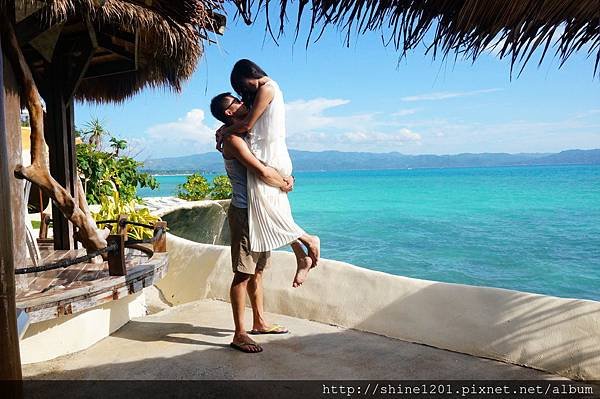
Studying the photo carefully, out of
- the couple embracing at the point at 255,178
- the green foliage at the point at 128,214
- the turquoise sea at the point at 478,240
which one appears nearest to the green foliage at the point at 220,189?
the turquoise sea at the point at 478,240

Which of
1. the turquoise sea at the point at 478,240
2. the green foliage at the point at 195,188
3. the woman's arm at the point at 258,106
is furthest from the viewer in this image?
the green foliage at the point at 195,188

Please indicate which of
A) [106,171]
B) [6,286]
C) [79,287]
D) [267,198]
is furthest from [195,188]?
[6,286]

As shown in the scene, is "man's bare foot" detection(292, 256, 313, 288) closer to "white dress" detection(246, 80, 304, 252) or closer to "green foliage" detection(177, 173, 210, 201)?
"white dress" detection(246, 80, 304, 252)

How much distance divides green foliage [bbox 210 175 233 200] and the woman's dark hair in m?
10.9

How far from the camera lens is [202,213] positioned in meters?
12.3

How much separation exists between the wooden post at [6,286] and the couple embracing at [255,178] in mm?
2031

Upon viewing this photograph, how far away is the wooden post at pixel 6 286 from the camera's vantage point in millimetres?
917

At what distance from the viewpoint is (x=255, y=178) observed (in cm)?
300

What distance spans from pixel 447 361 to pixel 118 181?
29.9ft

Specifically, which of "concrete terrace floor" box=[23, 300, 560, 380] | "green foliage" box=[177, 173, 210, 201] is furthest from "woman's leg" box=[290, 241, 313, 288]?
"green foliage" box=[177, 173, 210, 201]

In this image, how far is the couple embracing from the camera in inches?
117

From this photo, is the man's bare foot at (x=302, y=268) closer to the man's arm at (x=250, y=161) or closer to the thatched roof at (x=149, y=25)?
the man's arm at (x=250, y=161)

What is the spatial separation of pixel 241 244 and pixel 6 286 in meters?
2.10

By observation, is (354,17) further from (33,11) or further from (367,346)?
(33,11)
